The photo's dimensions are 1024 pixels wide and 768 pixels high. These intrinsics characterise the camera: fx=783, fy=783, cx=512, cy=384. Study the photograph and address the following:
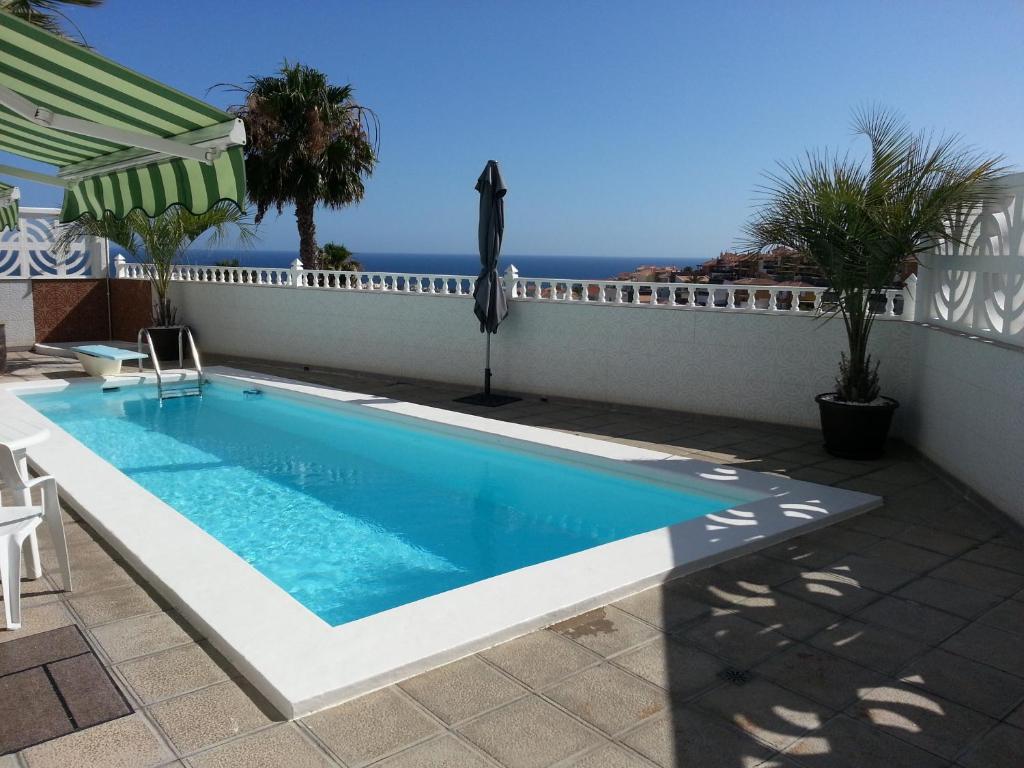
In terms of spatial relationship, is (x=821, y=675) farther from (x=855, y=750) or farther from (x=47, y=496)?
(x=47, y=496)

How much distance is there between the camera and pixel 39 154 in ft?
19.1

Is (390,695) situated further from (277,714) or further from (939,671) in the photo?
(939,671)

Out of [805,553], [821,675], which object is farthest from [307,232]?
[821,675]

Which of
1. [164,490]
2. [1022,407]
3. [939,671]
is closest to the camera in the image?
[939,671]

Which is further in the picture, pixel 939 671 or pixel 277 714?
pixel 939 671

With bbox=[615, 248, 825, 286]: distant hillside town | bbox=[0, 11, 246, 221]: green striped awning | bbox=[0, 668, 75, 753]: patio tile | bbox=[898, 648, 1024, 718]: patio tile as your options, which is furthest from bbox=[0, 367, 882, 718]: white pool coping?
bbox=[615, 248, 825, 286]: distant hillside town

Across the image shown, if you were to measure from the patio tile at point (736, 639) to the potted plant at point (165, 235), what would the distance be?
12.7 m

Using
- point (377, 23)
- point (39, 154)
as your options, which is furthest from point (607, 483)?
point (377, 23)

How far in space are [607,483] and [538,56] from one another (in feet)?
87.4

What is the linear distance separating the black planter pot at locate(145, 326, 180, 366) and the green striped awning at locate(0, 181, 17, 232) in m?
6.95

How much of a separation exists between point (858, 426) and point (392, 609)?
4.99 m

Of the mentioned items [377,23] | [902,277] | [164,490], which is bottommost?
[164,490]

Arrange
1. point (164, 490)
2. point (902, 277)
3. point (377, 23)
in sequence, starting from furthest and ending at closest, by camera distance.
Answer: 1. point (377, 23)
2. point (902, 277)
3. point (164, 490)

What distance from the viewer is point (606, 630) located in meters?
3.69
